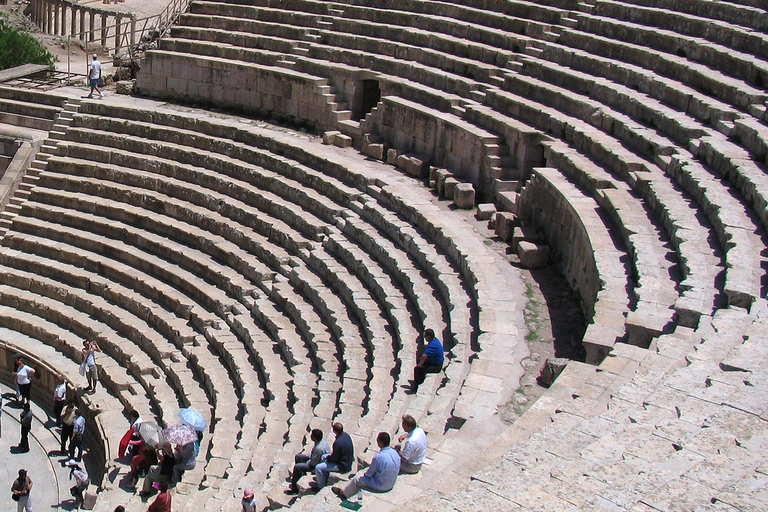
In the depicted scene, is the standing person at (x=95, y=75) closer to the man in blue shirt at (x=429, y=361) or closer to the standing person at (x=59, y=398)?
the standing person at (x=59, y=398)

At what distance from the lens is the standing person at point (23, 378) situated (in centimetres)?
1742

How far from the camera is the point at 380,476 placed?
9203mm

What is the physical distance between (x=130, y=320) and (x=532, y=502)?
1269 centimetres

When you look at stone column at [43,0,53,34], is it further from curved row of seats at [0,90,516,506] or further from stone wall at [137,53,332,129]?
curved row of seats at [0,90,516,506]

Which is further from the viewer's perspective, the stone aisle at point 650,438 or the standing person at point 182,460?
the standing person at point 182,460

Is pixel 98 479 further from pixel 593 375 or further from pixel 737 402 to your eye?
pixel 737 402

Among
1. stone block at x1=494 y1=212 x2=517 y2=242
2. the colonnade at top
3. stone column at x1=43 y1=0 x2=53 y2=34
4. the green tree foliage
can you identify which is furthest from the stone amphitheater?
stone column at x1=43 y1=0 x2=53 y2=34

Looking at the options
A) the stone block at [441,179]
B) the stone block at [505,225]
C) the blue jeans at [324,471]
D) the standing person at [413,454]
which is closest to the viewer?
the standing person at [413,454]

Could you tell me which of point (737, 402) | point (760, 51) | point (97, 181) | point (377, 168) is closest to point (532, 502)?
point (737, 402)

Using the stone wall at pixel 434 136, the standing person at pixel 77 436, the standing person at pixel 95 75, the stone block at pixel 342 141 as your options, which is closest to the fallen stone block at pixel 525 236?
the stone wall at pixel 434 136

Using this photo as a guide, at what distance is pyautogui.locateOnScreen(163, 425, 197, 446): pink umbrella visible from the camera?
1332cm

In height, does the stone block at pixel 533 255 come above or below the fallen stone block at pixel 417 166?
below

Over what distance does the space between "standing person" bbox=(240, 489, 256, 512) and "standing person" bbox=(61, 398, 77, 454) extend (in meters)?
6.13

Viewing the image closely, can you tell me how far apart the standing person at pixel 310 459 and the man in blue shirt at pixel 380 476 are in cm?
177
